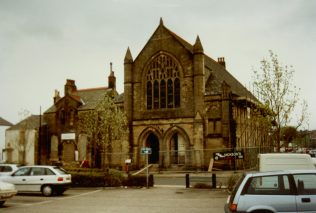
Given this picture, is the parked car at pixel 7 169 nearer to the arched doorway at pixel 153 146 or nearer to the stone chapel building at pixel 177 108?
the stone chapel building at pixel 177 108

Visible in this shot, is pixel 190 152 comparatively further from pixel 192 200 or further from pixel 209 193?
pixel 192 200

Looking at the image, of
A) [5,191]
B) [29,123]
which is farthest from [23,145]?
[5,191]

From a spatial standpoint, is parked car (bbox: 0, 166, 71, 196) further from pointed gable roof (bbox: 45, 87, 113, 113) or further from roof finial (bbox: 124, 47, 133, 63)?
pointed gable roof (bbox: 45, 87, 113, 113)

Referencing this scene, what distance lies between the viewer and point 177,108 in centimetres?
3772

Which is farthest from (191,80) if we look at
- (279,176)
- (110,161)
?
(279,176)

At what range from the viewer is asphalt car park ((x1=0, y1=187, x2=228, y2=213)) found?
16297 mm

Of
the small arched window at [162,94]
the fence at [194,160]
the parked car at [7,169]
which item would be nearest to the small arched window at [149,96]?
the small arched window at [162,94]

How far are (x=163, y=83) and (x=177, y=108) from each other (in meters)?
3.15

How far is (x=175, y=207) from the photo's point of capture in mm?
16594

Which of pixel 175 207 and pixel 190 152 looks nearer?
pixel 175 207

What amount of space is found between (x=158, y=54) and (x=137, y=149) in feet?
31.8

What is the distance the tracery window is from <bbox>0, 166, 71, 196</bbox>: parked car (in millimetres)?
18368

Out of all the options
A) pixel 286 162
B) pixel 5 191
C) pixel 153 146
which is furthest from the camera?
pixel 153 146

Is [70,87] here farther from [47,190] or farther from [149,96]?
[47,190]
